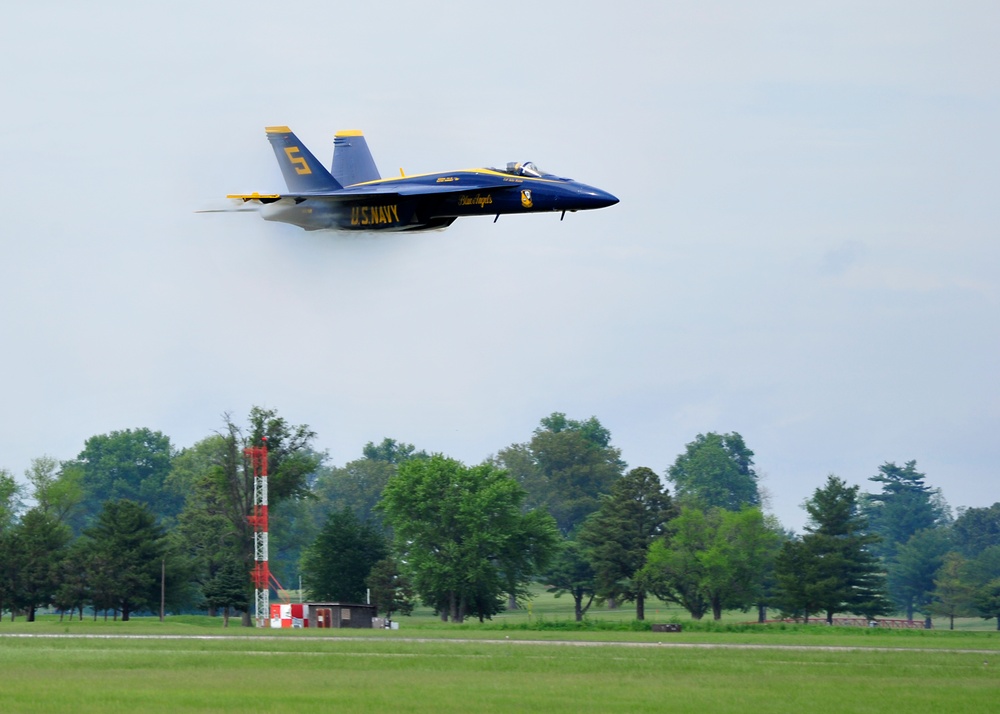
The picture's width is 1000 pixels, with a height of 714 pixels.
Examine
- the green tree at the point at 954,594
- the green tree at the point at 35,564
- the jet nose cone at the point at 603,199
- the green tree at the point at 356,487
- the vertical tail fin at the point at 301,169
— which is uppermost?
the vertical tail fin at the point at 301,169

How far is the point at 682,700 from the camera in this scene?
31219mm

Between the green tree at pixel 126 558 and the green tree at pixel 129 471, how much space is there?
68048mm

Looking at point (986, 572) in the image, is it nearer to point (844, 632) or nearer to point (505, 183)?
point (844, 632)

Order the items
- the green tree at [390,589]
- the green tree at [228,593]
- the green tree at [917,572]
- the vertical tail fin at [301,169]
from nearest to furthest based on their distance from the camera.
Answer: the vertical tail fin at [301,169]
the green tree at [228,593]
the green tree at [390,589]
the green tree at [917,572]

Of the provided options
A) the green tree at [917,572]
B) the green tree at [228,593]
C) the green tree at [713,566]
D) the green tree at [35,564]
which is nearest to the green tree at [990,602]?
the green tree at [713,566]

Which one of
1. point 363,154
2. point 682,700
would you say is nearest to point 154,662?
point 682,700

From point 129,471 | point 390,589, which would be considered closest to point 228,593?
point 390,589

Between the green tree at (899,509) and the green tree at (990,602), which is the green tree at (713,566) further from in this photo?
the green tree at (899,509)

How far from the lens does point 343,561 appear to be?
302ft

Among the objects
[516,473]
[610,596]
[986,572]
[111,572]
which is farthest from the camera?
[516,473]

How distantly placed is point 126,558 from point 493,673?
53545mm

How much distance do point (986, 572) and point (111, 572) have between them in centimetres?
6873

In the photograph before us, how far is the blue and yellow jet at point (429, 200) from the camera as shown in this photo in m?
42.3

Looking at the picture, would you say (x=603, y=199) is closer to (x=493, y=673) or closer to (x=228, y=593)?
(x=493, y=673)
